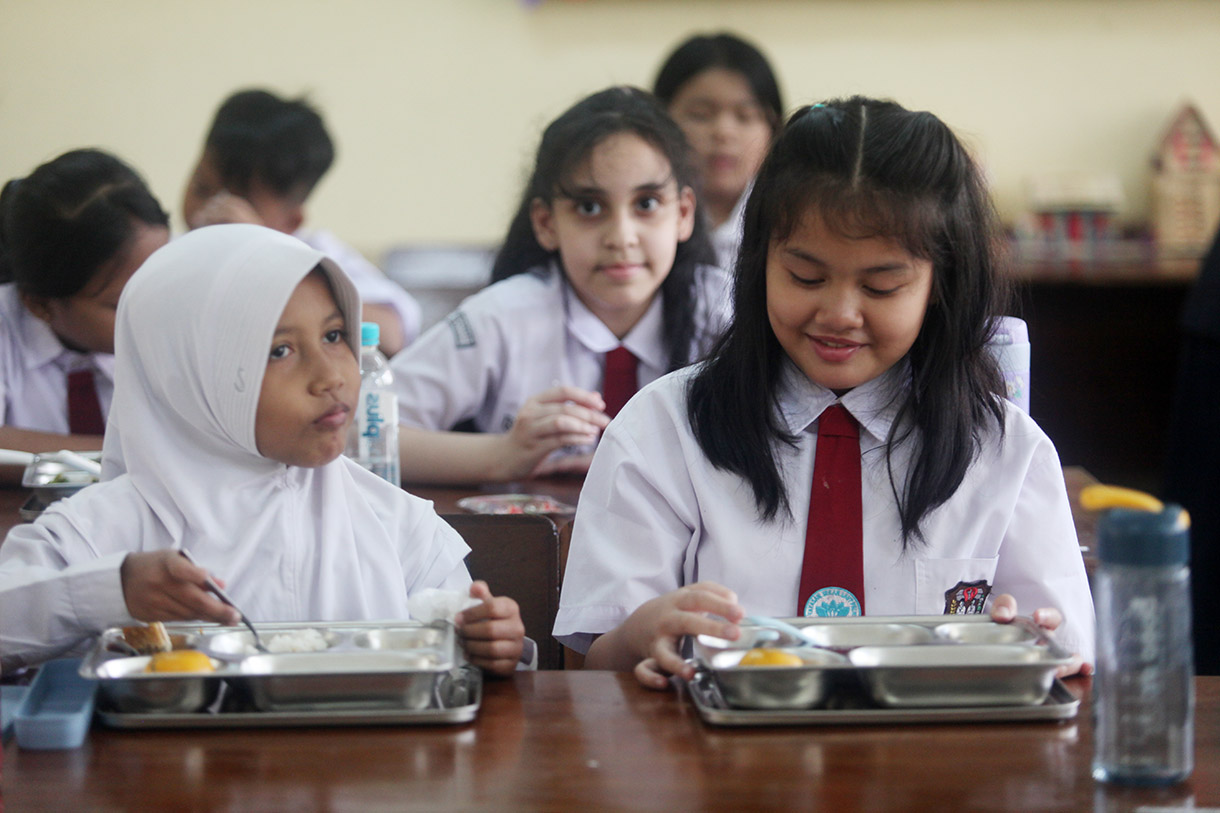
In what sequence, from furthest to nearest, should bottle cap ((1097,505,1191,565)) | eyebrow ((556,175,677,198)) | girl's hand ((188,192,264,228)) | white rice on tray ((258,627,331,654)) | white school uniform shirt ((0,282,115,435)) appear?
girl's hand ((188,192,264,228))
eyebrow ((556,175,677,198))
white school uniform shirt ((0,282,115,435))
white rice on tray ((258,627,331,654))
bottle cap ((1097,505,1191,565))

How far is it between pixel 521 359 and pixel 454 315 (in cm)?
14

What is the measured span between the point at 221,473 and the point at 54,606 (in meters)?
0.23

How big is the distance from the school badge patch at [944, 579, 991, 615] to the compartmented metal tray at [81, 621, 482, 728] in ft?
1.76

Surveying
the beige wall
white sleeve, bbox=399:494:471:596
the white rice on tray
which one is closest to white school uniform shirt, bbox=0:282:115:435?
white sleeve, bbox=399:494:471:596

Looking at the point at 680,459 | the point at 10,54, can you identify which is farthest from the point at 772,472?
the point at 10,54

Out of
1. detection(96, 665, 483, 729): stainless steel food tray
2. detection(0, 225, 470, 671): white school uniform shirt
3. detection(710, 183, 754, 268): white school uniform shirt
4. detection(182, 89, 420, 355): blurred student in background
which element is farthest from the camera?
detection(182, 89, 420, 355): blurred student in background

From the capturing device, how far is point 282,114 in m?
2.99

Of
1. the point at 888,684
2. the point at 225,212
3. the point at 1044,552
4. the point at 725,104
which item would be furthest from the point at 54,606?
the point at 725,104

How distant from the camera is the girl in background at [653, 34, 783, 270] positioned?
312 centimetres

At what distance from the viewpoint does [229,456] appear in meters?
1.26

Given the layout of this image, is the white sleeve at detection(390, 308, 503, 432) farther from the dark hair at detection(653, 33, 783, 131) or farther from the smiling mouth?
the dark hair at detection(653, 33, 783, 131)

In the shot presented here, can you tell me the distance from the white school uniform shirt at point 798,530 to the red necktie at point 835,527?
0.01 m

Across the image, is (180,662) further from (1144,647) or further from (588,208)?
(588,208)

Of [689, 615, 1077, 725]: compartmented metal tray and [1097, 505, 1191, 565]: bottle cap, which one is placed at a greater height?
[1097, 505, 1191, 565]: bottle cap
